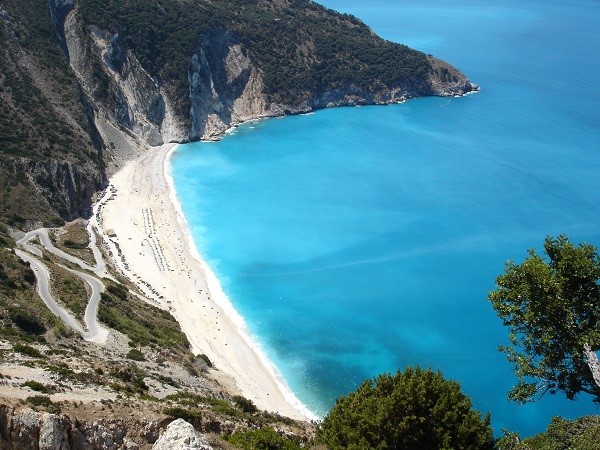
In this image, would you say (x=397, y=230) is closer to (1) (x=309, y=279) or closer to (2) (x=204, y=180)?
(1) (x=309, y=279)

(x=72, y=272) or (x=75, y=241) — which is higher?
(x=75, y=241)

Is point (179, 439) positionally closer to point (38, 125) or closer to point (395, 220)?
point (395, 220)

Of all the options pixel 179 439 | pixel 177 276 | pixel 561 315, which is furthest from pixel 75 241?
pixel 561 315

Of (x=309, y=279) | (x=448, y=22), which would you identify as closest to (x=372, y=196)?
(x=309, y=279)

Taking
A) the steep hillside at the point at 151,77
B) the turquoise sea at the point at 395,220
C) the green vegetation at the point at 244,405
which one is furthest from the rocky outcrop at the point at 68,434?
the steep hillside at the point at 151,77

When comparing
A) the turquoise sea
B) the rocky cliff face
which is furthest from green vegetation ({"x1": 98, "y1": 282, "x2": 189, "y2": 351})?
the rocky cliff face

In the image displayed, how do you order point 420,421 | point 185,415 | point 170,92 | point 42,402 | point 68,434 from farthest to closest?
point 170,92
point 185,415
point 420,421
point 42,402
point 68,434
